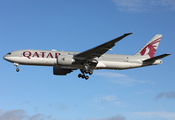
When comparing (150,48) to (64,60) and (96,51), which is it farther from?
(64,60)

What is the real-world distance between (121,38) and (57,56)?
1044cm

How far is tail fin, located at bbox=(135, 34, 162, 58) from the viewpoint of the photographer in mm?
46812

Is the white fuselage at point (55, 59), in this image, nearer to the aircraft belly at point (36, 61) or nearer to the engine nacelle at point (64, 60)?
the aircraft belly at point (36, 61)

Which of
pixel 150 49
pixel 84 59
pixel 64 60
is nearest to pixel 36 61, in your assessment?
pixel 64 60

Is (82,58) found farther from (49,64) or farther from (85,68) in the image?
(49,64)

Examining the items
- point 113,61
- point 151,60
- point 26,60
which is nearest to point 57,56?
point 26,60

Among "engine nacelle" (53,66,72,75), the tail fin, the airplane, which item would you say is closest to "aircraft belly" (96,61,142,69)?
the airplane

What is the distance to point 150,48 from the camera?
1864 inches

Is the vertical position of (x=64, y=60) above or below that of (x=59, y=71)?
below

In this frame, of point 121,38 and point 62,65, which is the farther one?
point 62,65

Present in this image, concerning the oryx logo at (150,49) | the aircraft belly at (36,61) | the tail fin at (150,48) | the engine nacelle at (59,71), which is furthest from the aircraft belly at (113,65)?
the engine nacelle at (59,71)

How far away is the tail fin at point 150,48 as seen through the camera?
46.8 metres

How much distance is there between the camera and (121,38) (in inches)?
1415

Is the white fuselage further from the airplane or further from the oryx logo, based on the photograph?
the oryx logo
